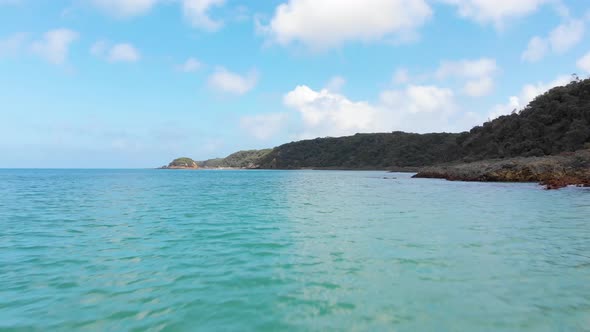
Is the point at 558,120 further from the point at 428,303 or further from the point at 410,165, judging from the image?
the point at 428,303

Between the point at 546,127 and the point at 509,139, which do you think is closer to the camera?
the point at 546,127

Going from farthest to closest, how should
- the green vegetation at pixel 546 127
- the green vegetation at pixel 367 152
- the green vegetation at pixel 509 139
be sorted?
1. the green vegetation at pixel 367 152
2. the green vegetation at pixel 509 139
3. the green vegetation at pixel 546 127

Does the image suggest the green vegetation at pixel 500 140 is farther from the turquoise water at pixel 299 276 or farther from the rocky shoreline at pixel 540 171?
the turquoise water at pixel 299 276

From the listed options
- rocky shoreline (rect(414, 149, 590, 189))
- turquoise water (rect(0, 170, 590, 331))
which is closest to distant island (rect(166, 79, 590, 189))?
rocky shoreline (rect(414, 149, 590, 189))

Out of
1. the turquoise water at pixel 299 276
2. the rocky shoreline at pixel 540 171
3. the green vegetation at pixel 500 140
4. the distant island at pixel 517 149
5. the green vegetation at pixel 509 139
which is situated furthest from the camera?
the green vegetation at pixel 500 140

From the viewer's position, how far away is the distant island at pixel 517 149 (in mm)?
37875

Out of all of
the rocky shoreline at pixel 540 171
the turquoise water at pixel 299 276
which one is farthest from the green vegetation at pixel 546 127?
the turquoise water at pixel 299 276

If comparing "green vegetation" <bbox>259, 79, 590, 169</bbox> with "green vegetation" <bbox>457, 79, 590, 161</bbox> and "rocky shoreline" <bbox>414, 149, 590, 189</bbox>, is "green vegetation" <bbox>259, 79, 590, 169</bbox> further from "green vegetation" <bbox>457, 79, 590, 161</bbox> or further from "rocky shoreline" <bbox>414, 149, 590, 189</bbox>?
"rocky shoreline" <bbox>414, 149, 590, 189</bbox>

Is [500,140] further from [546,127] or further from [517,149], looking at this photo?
[546,127]

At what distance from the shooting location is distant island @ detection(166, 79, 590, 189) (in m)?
37.9

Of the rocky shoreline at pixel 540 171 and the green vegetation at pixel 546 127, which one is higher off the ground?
the green vegetation at pixel 546 127

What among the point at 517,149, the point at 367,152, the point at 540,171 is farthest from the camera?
the point at 367,152

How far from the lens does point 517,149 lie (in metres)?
65.0

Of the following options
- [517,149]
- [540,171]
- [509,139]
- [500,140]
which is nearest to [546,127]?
[517,149]
